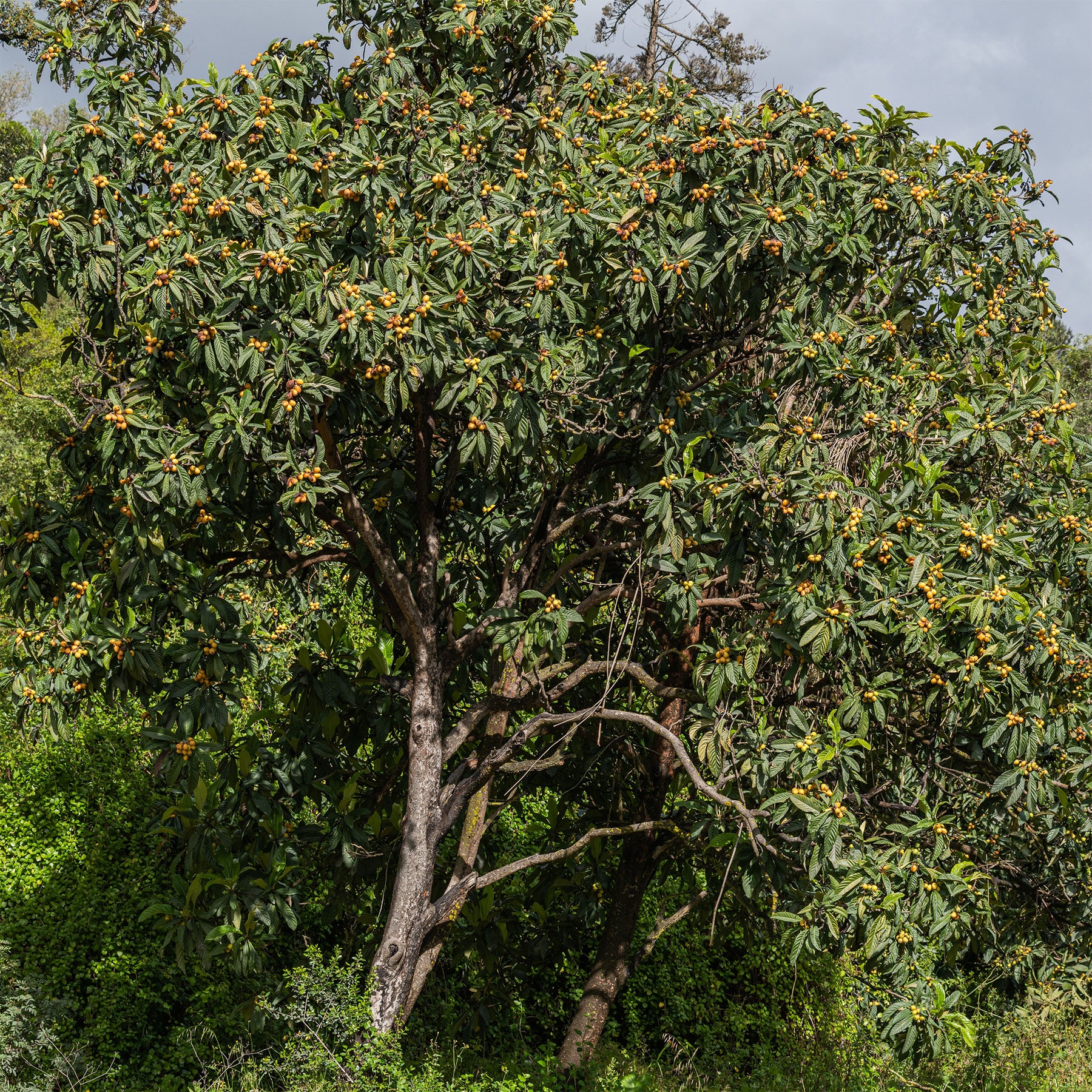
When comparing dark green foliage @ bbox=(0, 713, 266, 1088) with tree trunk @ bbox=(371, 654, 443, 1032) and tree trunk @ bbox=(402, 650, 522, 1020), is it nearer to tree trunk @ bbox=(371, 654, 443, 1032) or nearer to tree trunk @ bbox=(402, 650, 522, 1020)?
tree trunk @ bbox=(402, 650, 522, 1020)

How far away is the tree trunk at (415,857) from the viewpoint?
243 inches

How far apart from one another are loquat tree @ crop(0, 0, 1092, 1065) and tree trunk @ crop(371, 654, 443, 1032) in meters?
0.03

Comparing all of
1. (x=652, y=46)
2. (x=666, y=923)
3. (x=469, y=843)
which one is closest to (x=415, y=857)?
(x=469, y=843)

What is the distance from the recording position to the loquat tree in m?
4.98

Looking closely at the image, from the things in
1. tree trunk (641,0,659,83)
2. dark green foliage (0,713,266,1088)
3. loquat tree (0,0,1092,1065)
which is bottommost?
dark green foliage (0,713,266,1088)

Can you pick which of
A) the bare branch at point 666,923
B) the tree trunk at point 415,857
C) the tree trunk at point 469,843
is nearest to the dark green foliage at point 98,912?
the tree trunk at point 469,843

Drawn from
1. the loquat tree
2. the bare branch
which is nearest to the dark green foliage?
the loquat tree

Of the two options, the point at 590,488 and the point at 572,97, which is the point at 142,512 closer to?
the point at 590,488

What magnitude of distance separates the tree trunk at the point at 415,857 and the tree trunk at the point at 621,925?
1.95 m

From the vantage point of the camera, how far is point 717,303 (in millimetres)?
5574

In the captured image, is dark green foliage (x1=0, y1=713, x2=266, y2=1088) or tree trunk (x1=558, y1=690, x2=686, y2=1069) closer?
tree trunk (x1=558, y1=690, x2=686, y2=1069)

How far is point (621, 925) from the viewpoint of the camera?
26.2ft

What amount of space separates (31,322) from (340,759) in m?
3.54

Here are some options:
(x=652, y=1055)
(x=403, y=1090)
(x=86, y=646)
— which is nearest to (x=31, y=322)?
(x=86, y=646)
